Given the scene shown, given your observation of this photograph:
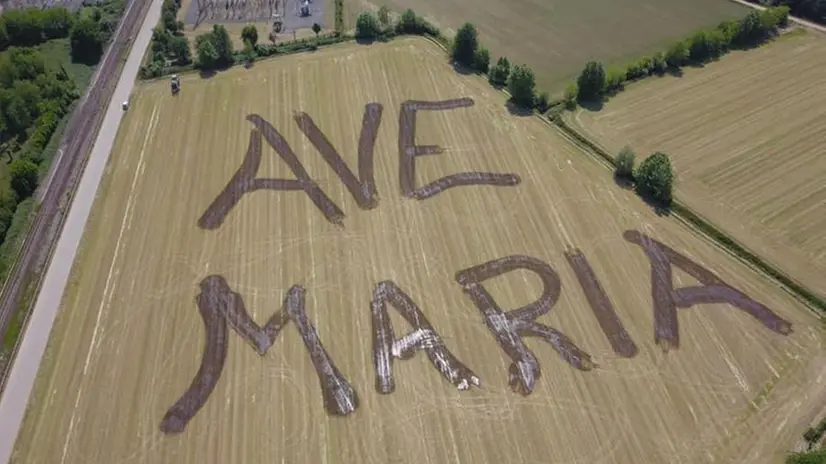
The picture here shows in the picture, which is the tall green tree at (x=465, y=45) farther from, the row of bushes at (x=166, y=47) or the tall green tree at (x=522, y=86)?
the row of bushes at (x=166, y=47)

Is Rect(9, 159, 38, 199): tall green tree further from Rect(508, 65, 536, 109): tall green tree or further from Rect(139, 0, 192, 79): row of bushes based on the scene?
Rect(508, 65, 536, 109): tall green tree

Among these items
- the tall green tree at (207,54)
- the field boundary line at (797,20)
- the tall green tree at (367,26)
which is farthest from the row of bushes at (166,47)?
the field boundary line at (797,20)

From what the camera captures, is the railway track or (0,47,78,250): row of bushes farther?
(0,47,78,250): row of bushes

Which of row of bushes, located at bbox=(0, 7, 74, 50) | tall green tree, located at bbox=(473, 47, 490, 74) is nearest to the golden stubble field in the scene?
tall green tree, located at bbox=(473, 47, 490, 74)

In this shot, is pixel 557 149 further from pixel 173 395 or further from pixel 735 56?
pixel 173 395

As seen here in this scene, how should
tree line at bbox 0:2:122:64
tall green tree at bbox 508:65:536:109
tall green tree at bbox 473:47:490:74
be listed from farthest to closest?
1. tree line at bbox 0:2:122:64
2. tall green tree at bbox 473:47:490:74
3. tall green tree at bbox 508:65:536:109

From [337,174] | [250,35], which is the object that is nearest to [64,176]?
[337,174]

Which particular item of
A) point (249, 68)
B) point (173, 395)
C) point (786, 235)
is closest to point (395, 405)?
point (173, 395)
